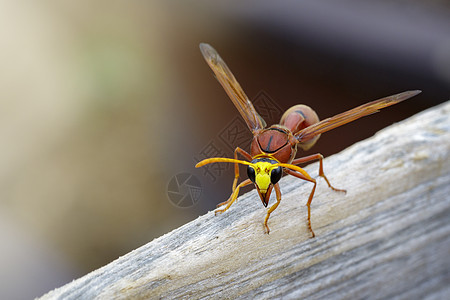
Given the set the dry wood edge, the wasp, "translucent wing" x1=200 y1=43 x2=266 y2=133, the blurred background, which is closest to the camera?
the dry wood edge

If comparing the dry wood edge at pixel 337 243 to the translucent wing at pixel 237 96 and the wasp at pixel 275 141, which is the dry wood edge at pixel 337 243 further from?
the translucent wing at pixel 237 96

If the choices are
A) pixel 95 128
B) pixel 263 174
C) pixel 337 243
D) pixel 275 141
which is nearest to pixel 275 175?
pixel 263 174

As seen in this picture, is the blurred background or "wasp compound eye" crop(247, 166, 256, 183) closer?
"wasp compound eye" crop(247, 166, 256, 183)

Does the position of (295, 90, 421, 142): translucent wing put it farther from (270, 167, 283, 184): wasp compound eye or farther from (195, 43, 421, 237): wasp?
(270, 167, 283, 184): wasp compound eye

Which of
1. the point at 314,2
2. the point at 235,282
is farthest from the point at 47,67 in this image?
the point at 235,282

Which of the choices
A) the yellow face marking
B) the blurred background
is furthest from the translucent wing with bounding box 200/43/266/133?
the blurred background
